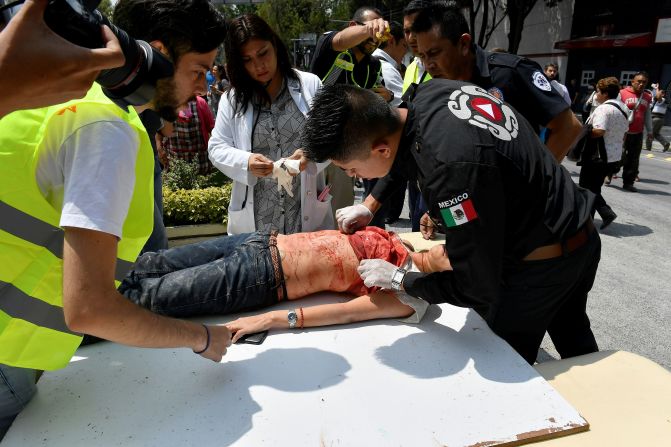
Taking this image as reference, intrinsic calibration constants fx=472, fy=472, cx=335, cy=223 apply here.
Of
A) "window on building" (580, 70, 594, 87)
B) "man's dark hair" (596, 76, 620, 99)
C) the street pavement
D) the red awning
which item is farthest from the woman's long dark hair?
"window on building" (580, 70, 594, 87)

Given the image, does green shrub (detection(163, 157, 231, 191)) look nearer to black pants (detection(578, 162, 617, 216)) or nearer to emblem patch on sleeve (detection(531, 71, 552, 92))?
emblem patch on sleeve (detection(531, 71, 552, 92))

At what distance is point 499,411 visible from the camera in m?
1.44

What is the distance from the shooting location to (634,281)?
376 cm

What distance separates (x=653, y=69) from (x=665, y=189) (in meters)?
10.6

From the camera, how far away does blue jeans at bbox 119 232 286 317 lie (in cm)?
197

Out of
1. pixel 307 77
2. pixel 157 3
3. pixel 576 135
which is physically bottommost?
pixel 576 135

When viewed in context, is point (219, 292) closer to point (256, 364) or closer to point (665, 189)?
point (256, 364)

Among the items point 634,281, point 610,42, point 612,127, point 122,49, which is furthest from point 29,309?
point 610,42

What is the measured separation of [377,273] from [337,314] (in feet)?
0.81

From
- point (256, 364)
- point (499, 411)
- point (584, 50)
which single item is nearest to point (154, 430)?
point (256, 364)

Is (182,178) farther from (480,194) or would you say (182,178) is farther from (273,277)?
(480,194)

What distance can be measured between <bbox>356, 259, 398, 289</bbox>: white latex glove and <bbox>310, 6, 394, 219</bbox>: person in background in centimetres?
126

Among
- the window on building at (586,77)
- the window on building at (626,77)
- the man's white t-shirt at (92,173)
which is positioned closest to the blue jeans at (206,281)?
the man's white t-shirt at (92,173)

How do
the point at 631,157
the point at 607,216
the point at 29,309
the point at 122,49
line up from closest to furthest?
the point at 122,49, the point at 29,309, the point at 607,216, the point at 631,157
